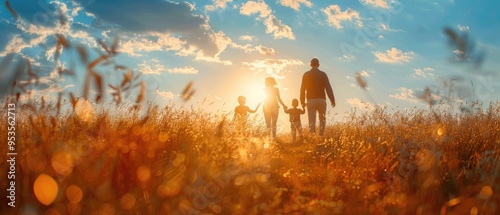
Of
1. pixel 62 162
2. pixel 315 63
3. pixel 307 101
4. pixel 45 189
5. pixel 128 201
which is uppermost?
pixel 315 63

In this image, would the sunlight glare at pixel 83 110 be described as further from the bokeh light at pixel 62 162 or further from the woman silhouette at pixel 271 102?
the woman silhouette at pixel 271 102

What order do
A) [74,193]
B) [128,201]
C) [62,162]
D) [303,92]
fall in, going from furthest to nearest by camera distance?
[303,92] → [62,162] → [128,201] → [74,193]

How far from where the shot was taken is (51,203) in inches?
139

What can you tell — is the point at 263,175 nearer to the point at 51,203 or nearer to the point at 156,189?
the point at 156,189

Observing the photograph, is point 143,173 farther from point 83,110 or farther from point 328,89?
point 328,89

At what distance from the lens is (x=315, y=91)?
1230cm

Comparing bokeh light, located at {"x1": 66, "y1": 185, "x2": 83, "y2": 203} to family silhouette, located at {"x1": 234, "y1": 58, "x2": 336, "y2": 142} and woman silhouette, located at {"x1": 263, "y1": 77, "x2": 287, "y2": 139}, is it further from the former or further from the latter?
woman silhouette, located at {"x1": 263, "y1": 77, "x2": 287, "y2": 139}

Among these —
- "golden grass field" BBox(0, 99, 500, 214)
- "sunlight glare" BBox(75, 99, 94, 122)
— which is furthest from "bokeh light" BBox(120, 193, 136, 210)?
"sunlight glare" BBox(75, 99, 94, 122)

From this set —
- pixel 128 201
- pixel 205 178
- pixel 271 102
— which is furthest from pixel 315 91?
pixel 128 201

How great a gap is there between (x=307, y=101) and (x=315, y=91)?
1.29 feet

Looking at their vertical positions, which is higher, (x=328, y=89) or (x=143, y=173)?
(x=328, y=89)

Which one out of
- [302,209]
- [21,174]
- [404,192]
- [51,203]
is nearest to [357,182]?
[404,192]

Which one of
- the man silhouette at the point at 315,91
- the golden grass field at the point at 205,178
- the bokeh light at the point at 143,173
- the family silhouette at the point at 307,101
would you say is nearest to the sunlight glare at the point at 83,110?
the golden grass field at the point at 205,178

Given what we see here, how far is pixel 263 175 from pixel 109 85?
1.85 meters
